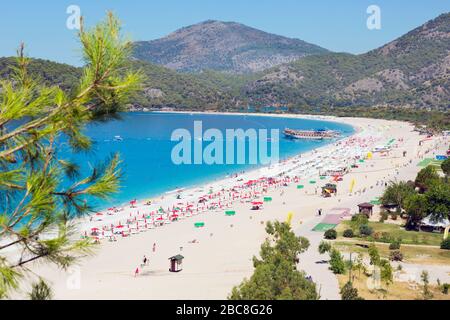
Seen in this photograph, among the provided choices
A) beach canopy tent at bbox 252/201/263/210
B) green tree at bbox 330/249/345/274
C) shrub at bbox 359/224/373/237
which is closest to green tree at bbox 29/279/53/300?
green tree at bbox 330/249/345/274

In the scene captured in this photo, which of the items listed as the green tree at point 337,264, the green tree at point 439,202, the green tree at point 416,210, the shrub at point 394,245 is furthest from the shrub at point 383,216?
the green tree at point 337,264

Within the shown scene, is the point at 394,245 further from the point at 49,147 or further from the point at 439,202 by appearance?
the point at 49,147

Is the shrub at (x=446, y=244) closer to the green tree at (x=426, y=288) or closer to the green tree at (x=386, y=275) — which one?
the green tree at (x=426, y=288)

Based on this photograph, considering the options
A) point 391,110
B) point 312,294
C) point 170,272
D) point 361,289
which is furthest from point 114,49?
point 391,110

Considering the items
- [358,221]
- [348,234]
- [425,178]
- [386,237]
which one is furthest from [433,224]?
[425,178]

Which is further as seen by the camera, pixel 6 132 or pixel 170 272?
pixel 170 272
